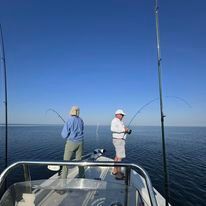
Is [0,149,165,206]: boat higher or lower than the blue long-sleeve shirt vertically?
lower

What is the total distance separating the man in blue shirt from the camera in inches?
219

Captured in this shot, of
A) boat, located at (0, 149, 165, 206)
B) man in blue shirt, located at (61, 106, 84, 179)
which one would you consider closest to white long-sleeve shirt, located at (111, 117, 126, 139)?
man in blue shirt, located at (61, 106, 84, 179)

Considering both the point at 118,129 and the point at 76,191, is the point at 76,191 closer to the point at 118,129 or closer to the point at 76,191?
the point at 76,191

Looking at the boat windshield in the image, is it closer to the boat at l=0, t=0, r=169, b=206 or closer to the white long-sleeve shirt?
the boat at l=0, t=0, r=169, b=206

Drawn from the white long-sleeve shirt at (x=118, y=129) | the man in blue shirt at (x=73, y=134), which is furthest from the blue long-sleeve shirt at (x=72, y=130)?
the white long-sleeve shirt at (x=118, y=129)

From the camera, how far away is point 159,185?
11.7 meters

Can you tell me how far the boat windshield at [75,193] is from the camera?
6.83 ft

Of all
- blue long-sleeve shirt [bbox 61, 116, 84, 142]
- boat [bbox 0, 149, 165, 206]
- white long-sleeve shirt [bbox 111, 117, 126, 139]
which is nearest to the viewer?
boat [bbox 0, 149, 165, 206]

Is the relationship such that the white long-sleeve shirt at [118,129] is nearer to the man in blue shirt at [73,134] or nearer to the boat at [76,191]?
the man in blue shirt at [73,134]

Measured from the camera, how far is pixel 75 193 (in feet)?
7.11

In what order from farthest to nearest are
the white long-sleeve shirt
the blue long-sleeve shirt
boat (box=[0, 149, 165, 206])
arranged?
the white long-sleeve shirt
the blue long-sleeve shirt
boat (box=[0, 149, 165, 206])

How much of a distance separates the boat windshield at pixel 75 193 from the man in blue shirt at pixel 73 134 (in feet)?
11.1

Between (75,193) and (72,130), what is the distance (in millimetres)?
3460

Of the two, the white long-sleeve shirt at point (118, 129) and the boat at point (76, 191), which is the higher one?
the white long-sleeve shirt at point (118, 129)
